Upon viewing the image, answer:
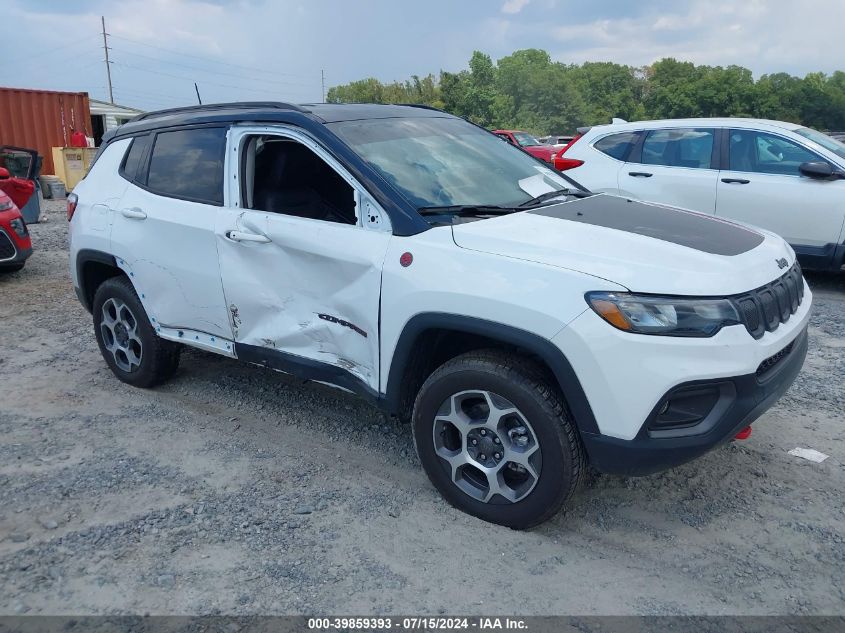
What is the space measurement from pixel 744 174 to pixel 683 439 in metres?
5.55

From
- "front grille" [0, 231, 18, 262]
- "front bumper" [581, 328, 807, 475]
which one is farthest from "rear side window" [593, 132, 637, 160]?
"front grille" [0, 231, 18, 262]

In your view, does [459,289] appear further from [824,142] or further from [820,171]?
[824,142]

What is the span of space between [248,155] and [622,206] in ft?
6.82

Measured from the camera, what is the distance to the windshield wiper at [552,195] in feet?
12.3

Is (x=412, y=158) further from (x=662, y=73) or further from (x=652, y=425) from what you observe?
(x=662, y=73)

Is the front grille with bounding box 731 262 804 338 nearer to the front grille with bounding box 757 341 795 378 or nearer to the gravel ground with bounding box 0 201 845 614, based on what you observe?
the front grille with bounding box 757 341 795 378

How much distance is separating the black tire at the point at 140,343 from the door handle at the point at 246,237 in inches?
43.4

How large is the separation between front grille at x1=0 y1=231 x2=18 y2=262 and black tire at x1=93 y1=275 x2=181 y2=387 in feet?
13.1

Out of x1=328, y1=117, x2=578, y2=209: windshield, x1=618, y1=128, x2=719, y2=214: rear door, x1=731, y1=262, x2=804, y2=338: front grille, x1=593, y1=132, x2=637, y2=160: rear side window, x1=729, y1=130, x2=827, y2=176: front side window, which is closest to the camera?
x1=731, y1=262, x2=804, y2=338: front grille

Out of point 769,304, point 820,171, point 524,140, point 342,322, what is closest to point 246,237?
point 342,322

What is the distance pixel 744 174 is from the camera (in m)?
7.45

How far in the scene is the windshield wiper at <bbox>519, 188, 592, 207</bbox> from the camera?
12.3ft

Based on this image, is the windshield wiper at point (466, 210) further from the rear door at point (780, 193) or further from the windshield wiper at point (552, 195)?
the rear door at point (780, 193)

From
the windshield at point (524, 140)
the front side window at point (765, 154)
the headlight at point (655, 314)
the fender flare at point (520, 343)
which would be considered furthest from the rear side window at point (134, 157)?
the windshield at point (524, 140)
